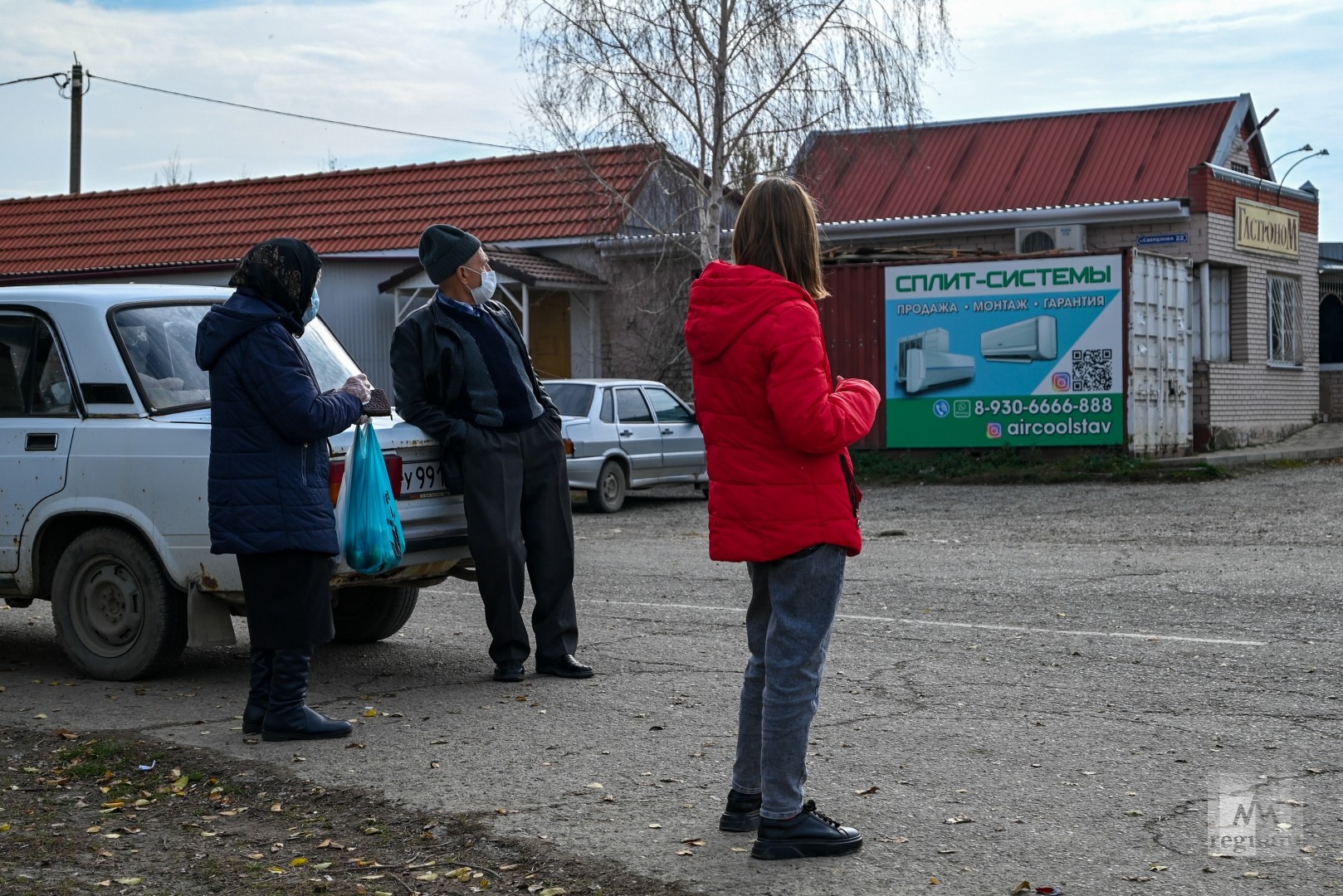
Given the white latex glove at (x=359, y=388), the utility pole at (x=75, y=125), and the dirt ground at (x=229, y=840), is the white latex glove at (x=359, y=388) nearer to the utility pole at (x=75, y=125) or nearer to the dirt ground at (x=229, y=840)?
the dirt ground at (x=229, y=840)

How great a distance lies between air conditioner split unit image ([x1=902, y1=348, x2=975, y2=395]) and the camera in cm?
2053

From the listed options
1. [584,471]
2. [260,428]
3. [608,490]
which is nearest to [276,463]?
[260,428]

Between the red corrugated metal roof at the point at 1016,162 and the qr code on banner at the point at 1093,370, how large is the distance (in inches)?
199

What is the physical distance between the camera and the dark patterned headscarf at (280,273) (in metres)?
5.73

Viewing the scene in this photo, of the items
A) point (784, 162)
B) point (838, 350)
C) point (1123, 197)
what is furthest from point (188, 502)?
point (1123, 197)

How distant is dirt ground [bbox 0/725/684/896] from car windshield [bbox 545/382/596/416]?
1122 cm

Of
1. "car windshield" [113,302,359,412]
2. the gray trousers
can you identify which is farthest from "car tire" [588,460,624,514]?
the gray trousers

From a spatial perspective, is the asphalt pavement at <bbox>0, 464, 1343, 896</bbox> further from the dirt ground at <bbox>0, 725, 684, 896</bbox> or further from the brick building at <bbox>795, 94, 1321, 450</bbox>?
the brick building at <bbox>795, 94, 1321, 450</bbox>

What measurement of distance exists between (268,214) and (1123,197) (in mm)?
16070

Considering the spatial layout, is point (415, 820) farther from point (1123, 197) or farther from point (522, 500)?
point (1123, 197)

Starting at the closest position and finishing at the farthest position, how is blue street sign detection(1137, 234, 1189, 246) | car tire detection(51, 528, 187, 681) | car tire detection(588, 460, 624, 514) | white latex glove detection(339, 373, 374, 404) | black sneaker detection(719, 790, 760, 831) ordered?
black sneaker detection(719, 790, 760, 831)
white latex glove detection(339, 373, 374, 404)
car tire detection(51, 528, 187, 681)
car tire detection(588, 460, 624, 514)
blue street sign detection(1137, 234, 1189, 246)

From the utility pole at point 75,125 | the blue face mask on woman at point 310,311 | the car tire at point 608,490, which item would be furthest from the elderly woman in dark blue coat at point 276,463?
the utility pole at point 75,125

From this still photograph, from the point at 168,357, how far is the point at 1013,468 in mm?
14432

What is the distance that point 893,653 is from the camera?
292 inches
